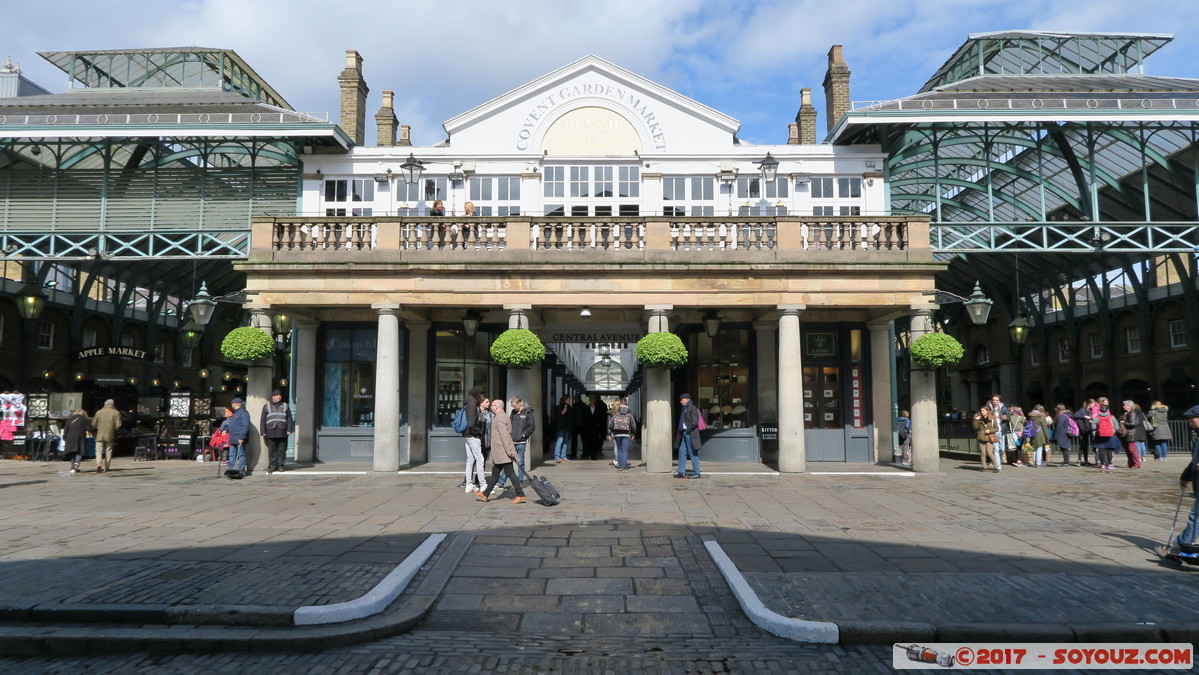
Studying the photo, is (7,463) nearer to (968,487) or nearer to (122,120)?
(122,120)

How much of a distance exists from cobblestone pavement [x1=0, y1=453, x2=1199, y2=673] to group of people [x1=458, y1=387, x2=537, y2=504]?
592 millimetres

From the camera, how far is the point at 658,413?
1697 centimetres

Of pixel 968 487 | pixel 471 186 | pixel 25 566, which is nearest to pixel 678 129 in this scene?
pixel 471 186

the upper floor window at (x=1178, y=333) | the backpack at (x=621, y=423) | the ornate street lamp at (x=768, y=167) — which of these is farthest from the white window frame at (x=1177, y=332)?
the backpack at (x=621, y=423)

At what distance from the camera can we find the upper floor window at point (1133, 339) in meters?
36.0

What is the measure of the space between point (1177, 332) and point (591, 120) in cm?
2850

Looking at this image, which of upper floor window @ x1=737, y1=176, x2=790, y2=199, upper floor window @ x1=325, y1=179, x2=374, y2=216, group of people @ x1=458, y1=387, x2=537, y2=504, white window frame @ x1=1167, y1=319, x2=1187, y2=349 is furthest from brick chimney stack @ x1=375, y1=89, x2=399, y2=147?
white window frame @ x1=1167, y1=319, x2=1187, y2=349

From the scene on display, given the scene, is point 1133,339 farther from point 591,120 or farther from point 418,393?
point 418,393

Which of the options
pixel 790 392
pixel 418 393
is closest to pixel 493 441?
pixel 790 392

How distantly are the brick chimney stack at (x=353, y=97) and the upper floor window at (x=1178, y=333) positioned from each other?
1351 inches

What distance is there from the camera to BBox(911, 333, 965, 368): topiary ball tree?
54.2 feet

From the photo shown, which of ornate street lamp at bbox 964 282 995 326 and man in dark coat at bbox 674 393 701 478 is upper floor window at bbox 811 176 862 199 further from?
man in dark coat at bbox 674 393 701 478

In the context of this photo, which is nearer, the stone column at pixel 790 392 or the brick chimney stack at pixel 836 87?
the stone column at pixel 790 392

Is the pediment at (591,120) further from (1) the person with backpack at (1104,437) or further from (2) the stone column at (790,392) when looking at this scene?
(1) the person with backpack at (1104,437)
